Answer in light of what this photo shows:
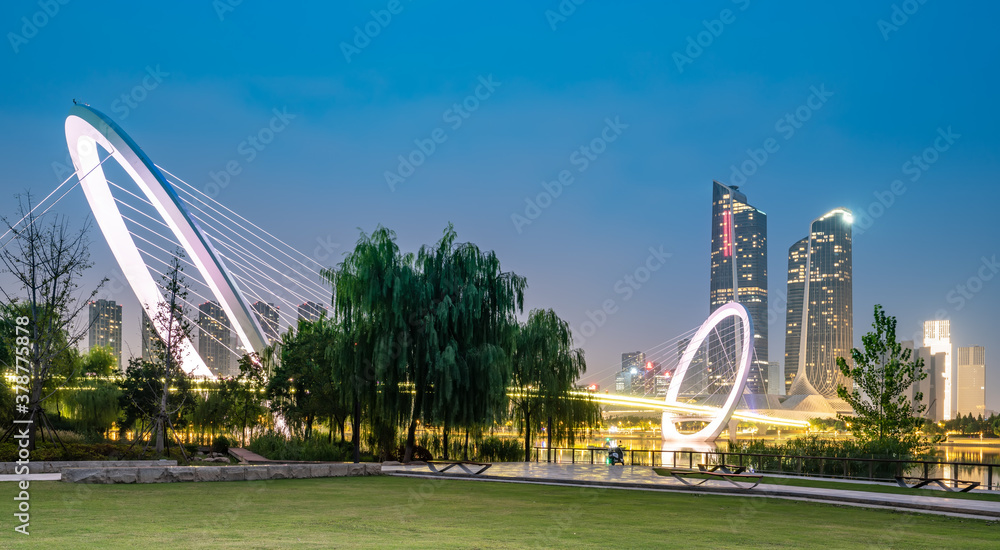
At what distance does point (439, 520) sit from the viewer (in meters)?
11.0

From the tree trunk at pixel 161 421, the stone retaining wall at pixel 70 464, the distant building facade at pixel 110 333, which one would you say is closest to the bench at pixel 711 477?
the stone retaining wall at pixel 70 464

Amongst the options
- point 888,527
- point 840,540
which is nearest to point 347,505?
point 840,540

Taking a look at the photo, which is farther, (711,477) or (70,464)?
(711,477)

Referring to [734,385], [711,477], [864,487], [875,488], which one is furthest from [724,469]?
[734,385]

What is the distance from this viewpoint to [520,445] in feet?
106

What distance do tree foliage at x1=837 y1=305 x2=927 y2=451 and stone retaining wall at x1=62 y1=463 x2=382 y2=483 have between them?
1730 centimetres

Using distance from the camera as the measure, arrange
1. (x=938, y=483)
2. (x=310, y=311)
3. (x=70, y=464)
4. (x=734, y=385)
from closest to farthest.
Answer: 1. (x=938, y=483)
2. (x=70, y=464)
3. (x=310, y=311)
4. (x=734, y=385)

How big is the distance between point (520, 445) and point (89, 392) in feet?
67.5

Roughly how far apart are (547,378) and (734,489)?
1617 centimetres

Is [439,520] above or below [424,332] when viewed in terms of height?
below

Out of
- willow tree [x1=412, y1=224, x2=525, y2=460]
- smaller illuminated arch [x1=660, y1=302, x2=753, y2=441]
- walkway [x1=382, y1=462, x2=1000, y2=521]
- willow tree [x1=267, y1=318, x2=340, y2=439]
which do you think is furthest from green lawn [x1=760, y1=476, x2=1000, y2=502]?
smaller illuminated arch [x1=660, y1=302, x2=753, y2=441]

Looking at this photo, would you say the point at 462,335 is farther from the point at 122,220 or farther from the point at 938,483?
the point at 122,220

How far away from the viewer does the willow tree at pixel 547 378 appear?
105ft

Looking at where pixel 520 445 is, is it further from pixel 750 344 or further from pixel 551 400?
pixel 750 344
